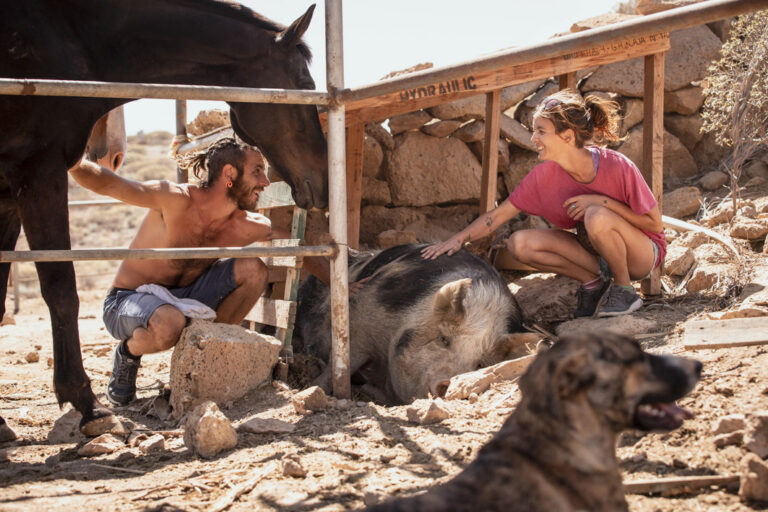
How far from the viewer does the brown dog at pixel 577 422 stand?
1691 mm

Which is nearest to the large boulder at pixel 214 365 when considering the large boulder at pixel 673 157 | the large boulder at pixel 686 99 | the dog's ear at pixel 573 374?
the dog's ear at pixel 573 374

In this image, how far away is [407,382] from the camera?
4.36 meters

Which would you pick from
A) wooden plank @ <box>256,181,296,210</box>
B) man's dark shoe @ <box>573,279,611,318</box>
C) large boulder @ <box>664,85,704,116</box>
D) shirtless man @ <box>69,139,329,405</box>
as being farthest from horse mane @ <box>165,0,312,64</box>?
large boulder @ <box>664,85,704,116</box>

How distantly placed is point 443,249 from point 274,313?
4.50 feet

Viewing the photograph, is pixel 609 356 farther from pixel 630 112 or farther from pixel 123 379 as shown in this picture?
pixel 630 112

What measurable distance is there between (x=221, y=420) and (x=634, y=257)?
286 centimetres

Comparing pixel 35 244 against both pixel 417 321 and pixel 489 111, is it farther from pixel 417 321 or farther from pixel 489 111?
pixel 489 111

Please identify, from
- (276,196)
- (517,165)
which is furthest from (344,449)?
(517,165)

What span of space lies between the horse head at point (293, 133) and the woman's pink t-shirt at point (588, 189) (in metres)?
1.38

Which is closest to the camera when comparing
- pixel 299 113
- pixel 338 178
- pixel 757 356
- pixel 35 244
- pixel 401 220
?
pixel 757 356

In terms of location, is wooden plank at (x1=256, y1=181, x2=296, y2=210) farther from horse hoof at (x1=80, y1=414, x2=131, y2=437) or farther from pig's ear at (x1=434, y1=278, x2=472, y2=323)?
horse hoof at (x1=80, y1=414, x2=131, y2=437)

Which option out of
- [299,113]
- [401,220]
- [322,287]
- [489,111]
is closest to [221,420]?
[299,113]

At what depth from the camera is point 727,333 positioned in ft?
10.5

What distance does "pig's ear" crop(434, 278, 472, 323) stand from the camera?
4.24 meters
